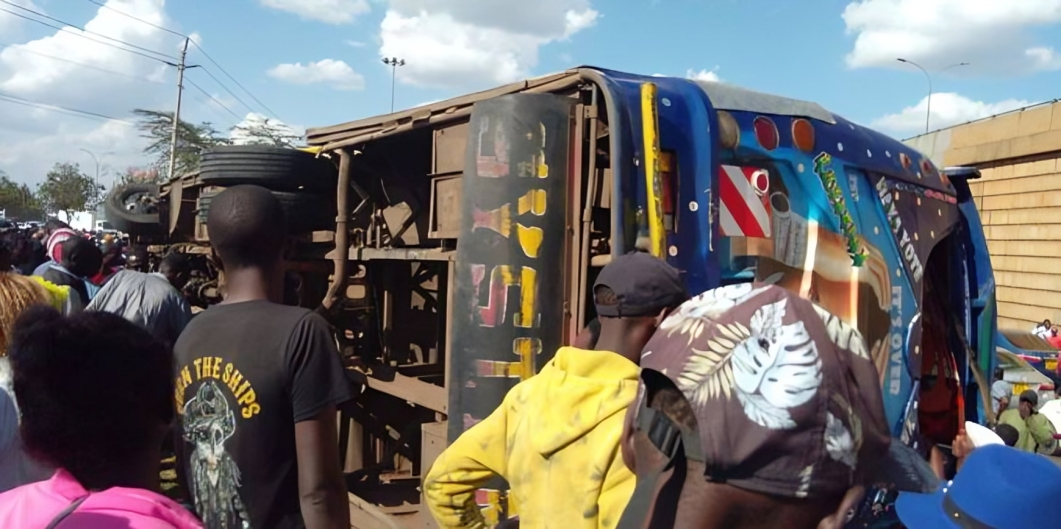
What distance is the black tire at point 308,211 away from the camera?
5.01m

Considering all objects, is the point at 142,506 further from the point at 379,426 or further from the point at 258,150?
the point at 379,426

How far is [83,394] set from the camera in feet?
5.18

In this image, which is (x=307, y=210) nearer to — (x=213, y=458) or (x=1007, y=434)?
(x=213, y=458)

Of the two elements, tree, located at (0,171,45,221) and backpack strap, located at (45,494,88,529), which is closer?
backpack strap, located at (45,494,88,529)

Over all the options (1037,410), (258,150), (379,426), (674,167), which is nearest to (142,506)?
(674,167)

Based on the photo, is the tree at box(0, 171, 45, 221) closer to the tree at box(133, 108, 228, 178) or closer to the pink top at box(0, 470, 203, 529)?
the tree at box(133, 108, 228, 178)

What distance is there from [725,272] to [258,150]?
3118mm

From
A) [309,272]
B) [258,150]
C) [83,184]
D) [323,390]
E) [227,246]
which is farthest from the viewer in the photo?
[83,184]

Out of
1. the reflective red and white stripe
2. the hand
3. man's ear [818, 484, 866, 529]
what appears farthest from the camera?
the hand

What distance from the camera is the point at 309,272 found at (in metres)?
5.63

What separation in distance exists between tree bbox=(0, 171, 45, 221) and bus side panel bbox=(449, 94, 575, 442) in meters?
67.8

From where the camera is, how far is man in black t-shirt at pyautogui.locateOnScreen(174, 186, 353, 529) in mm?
2320

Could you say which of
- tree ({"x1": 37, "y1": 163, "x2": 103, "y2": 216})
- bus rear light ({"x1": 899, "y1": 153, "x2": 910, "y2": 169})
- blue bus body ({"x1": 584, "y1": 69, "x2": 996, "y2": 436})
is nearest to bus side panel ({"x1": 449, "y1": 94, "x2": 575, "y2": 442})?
blue bus body ({"x1": 584, "y1": 69, "x2": 996, "y2": 436})

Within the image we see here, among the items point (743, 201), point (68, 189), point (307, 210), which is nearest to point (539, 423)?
point (743, 201)
